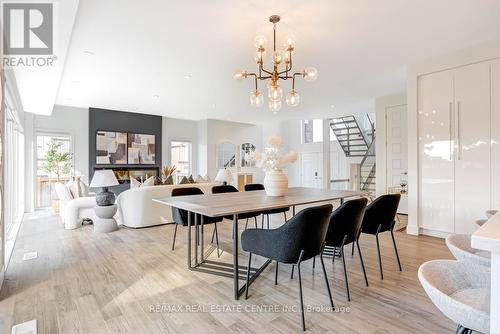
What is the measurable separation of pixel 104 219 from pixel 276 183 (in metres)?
3.03

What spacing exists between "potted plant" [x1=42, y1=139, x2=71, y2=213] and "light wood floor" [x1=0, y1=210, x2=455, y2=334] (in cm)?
371

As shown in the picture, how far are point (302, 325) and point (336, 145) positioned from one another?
8134mm

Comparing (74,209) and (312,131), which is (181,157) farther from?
(312,131)

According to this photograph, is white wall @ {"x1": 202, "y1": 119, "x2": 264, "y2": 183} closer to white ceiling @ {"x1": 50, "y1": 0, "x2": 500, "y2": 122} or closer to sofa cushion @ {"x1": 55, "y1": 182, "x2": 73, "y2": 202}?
white ceiling @ {"x1": 50, "y1": 0, "x2": 500, "y2": 122}

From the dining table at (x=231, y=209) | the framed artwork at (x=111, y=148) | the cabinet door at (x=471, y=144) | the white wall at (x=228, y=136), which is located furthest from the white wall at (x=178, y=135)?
the cabinet door at (x=471, y=144)

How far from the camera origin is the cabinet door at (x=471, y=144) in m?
3.48

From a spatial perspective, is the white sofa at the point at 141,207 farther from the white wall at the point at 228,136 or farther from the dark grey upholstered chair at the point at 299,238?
the white wall at the point at 228,136

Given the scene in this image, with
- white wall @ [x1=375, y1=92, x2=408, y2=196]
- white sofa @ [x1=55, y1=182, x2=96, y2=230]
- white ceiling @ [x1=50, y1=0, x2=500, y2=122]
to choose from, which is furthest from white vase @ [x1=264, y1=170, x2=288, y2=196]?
white wall @ [x1=375, y1=92, x2=408, y2=196]

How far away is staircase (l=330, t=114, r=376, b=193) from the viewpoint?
28.3 ft

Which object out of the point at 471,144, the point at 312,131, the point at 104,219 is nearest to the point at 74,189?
the point at 104,219

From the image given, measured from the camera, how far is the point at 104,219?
4355 millimetres

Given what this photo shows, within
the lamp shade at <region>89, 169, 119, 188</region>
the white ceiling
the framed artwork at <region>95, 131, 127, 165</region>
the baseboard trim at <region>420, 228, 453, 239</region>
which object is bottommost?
the baseboard trim at <region>420, 228, 453, 239</region>

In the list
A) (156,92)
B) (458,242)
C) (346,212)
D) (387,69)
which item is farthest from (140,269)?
(387,69)

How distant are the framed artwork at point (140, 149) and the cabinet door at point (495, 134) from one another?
7548mm
